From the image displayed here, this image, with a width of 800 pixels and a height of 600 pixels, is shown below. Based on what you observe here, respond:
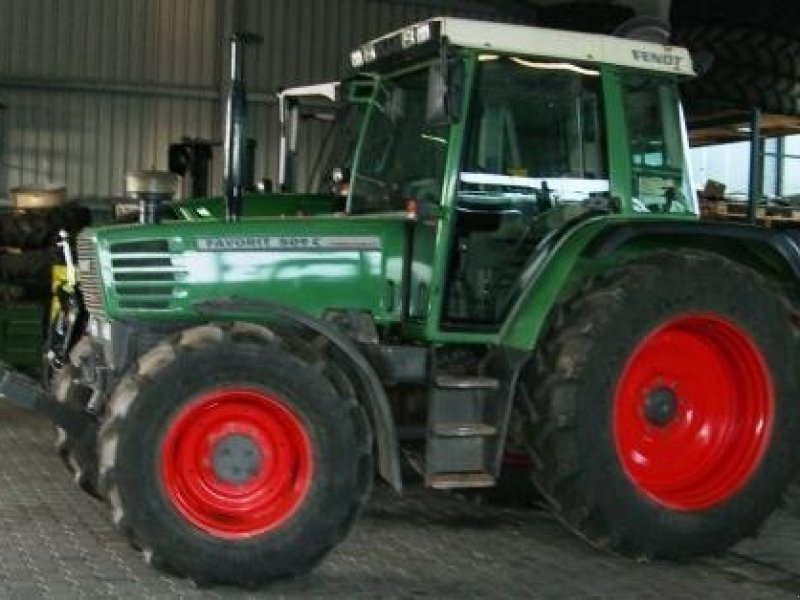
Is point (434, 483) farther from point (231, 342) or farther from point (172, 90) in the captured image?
point (172, 90)

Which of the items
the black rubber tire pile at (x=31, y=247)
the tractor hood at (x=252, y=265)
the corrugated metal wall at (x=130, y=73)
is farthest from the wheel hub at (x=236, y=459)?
the corrugated metal wall at (x=130, y=73)

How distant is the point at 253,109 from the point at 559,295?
37.9ft

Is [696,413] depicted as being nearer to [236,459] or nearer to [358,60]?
[236,459]

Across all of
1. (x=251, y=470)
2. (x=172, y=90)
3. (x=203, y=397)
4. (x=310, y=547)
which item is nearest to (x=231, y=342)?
(x=203, y=397)

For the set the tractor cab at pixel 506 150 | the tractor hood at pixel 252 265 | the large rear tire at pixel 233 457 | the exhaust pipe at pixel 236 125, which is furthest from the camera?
the tractor cab at pixel 506 150

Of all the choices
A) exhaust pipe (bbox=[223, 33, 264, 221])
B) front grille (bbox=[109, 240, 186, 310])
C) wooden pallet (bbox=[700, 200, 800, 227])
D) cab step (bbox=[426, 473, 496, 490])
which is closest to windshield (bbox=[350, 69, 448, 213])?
exhaust pipe (bbox=[223, 33, 264, 221])

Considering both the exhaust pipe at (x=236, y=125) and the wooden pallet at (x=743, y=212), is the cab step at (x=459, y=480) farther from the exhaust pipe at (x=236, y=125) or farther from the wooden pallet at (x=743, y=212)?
the wooden pallet at (x=743, y=212)

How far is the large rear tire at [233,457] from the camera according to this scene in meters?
4.85

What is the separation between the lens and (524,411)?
18.1 feet

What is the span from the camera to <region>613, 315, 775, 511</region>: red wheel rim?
224 inches

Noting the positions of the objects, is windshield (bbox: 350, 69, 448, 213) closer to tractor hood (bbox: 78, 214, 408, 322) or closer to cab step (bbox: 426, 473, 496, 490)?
tractor hood (bbox: 78, 214, 408, 322)

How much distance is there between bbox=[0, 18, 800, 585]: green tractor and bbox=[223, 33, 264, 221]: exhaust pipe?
32 millimetres

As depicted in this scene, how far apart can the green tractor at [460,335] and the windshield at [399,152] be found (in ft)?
0.05

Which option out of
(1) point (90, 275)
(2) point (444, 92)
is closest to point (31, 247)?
(1) point (90, 275)
